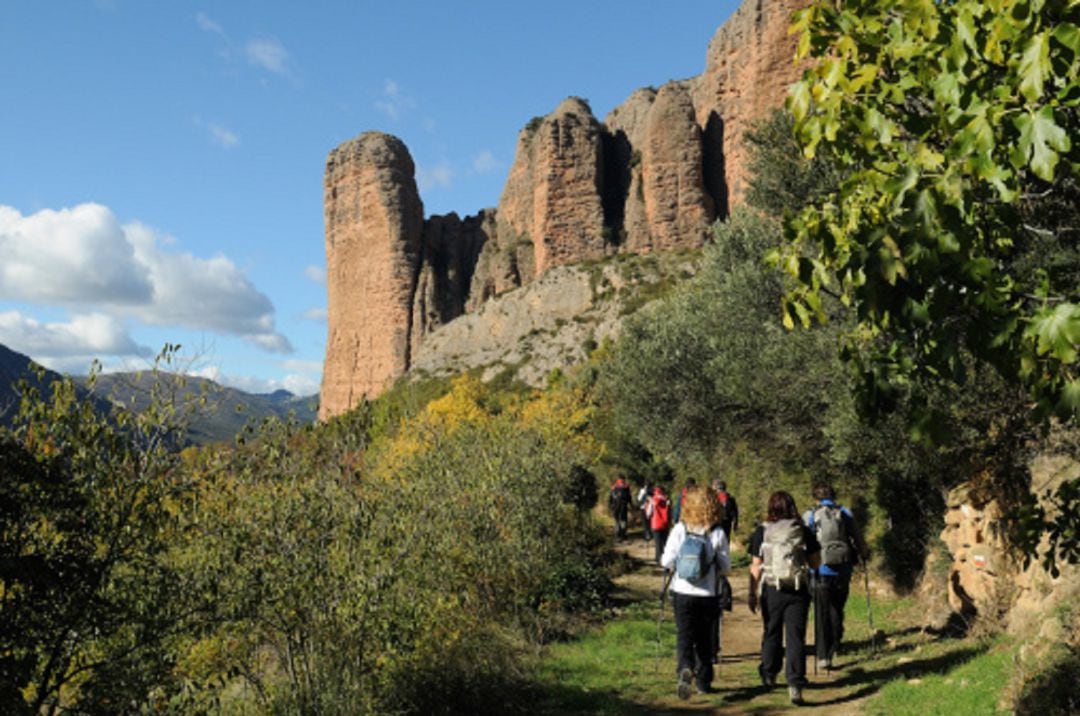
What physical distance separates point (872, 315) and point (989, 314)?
0.46 m

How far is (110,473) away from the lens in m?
6.69

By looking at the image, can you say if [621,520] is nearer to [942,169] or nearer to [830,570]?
[830,570]

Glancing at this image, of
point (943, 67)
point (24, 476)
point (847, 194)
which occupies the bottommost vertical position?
point (24, 476)

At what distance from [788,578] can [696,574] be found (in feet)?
3.33

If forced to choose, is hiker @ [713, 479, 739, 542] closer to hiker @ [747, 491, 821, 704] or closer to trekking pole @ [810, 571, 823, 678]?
trekking pole @ [810, 571, 823, 678]

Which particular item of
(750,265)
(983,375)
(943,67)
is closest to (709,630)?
(983,375)

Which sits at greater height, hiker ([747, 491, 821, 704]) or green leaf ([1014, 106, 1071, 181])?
green leaf ([1014, 106, 1071, 181])

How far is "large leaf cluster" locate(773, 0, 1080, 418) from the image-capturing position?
292 centimetres

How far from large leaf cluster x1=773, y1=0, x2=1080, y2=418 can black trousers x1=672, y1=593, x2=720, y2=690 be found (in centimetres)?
522

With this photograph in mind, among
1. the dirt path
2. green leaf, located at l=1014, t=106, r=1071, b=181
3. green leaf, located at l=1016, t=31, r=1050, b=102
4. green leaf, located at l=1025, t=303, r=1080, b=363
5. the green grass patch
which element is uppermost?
green leaf, located at l=1016, t=31, r=1050, b=102

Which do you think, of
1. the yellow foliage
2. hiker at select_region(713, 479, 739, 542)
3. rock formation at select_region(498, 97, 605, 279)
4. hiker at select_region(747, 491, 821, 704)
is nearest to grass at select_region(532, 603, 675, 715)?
hiker at select_region(747, 491, 821, 704)

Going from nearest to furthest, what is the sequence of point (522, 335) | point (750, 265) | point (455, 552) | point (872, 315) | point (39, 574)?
1. point (872, 315)
2. point (39, 574)
3. point (455, 552)
4. point (750, 265)
5. point (522, 335)

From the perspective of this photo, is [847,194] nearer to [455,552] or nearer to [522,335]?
[455,552]

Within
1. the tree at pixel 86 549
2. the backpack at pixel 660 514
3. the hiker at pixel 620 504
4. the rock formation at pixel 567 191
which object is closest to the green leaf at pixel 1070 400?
the tree at pixel 86 549
